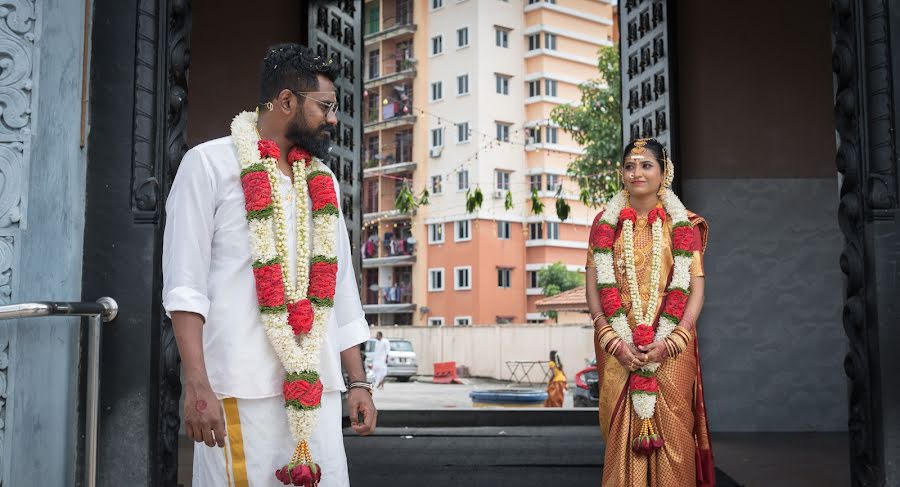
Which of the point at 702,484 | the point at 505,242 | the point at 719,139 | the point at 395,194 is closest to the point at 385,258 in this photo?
the point at 395,194

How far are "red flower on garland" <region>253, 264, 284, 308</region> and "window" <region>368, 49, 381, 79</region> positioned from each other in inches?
1744

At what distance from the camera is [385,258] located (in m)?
45.1

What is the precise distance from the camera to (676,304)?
4.75 m

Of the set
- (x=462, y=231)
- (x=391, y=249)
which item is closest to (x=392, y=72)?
(x=391, y=249)

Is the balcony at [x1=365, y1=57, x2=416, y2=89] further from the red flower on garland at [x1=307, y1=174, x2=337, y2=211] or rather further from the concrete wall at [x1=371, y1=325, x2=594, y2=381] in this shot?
the red flower on garland at [x1=307, y1=174, x2=337, y2=211]

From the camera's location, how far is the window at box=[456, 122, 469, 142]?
1662 inches

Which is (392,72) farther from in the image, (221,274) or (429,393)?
(221,274)

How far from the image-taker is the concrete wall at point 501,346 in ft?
106

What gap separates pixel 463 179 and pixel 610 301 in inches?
1463

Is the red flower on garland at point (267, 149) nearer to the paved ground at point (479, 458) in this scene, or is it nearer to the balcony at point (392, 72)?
the paved ground at point (479, 458)

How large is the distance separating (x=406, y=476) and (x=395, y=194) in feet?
128

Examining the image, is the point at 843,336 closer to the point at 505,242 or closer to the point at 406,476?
the point at 406,476

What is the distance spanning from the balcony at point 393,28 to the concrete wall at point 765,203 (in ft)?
120

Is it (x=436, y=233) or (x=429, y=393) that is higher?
(x=436, y=233)
